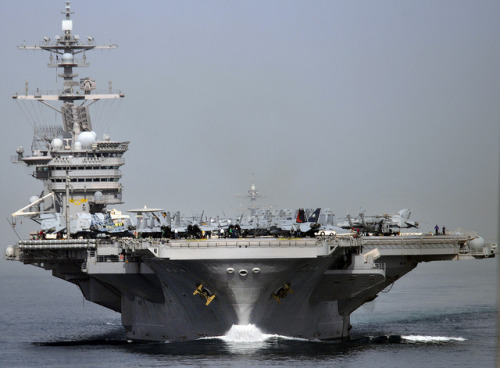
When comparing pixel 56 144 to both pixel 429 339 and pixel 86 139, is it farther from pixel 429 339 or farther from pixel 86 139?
pixel 429 339

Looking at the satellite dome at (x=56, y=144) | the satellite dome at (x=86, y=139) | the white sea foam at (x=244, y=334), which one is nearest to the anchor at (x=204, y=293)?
the white sea foam at (x=244, y=334)

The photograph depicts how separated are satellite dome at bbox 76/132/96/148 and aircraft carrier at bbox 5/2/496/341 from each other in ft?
2.41

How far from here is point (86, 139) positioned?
159 ft

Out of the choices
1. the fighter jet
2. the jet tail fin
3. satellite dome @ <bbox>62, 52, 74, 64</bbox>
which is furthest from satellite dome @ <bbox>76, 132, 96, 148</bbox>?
the fighter jet

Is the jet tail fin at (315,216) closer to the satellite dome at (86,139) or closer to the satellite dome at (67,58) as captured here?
the satellite dome at (86,139)

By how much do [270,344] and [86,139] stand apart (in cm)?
1786

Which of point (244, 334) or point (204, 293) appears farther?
point (244, 334)

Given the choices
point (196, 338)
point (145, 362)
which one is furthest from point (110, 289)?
point (145, 362)

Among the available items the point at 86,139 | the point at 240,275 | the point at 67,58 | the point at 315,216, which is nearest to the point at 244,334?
the point at 240,275

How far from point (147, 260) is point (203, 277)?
7.28 ft

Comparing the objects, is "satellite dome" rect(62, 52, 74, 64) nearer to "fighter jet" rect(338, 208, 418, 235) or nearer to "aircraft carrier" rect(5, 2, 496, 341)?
"aircraft carrier" rect(5, 2, 496, 341)

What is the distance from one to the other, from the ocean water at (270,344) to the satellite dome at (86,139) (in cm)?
729

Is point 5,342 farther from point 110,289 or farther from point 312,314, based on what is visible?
point 312,314

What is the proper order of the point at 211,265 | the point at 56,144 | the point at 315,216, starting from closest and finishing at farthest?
the point at 211,265
the point at 315,216
the point at 56,144
